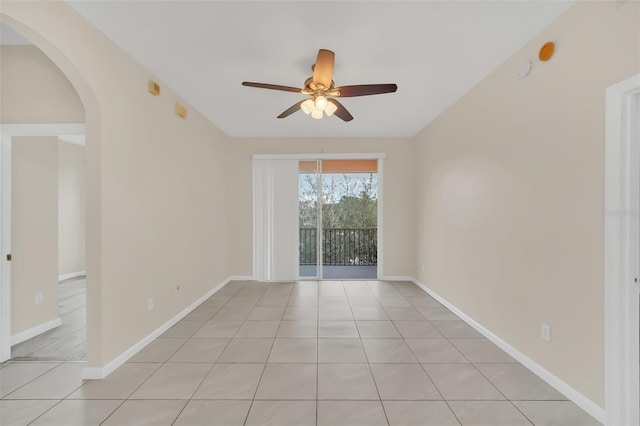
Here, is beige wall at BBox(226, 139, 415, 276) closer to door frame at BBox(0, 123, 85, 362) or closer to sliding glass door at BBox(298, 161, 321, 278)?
sliding glass door at BBox(298, 161, 321, 278)

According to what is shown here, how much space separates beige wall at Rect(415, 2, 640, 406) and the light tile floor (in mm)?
355

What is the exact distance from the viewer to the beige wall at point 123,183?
1897 millimetres

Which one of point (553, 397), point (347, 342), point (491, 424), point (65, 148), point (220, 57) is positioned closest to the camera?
point (491, 424)

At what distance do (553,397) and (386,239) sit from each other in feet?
10.9

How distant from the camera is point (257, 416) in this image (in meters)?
1.70

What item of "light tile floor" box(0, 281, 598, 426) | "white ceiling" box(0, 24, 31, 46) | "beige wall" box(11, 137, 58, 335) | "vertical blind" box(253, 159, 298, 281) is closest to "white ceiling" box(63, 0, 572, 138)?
"white ceiling" box(0, 24, 31, 46)

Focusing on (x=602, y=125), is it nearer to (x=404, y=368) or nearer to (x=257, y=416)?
(x=404, y=368)

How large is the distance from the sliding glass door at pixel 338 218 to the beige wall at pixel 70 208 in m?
4.45

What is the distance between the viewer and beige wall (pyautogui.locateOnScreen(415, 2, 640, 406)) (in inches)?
65.4

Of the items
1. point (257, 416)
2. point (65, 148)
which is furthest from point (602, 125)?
point (65, 148)

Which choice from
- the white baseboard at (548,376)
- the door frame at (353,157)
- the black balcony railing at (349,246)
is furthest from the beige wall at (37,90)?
the black balcony railing at (349,246)

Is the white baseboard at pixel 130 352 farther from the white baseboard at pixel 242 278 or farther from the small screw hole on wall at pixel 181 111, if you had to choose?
the small screw hole on wall at pixel 181 111

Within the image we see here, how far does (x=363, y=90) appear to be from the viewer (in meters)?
2.30

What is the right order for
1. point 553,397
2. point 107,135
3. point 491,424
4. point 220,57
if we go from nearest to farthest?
point 491,424, point 553,397, point 107,135, point 220,57
